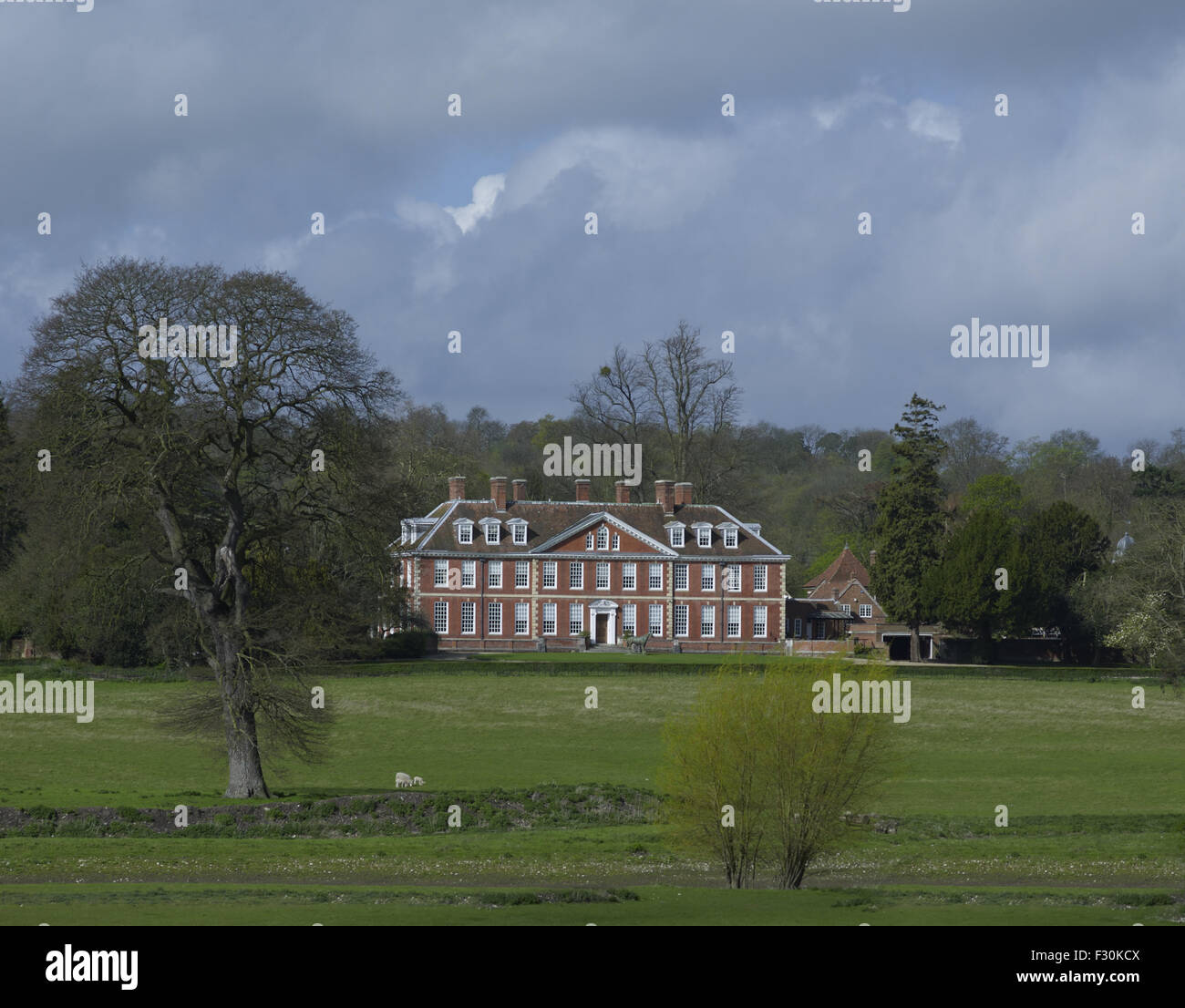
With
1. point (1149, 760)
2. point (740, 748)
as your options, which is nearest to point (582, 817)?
point (740, 748)

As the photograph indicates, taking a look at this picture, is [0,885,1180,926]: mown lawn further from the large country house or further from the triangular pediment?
the triangular pediment

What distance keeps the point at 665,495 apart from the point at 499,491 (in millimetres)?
10714

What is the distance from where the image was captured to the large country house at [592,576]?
79.1 metres

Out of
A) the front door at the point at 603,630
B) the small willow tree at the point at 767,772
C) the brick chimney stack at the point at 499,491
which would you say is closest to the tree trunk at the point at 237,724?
the small willow tree at the point at 767,772

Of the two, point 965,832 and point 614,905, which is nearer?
point 614,905

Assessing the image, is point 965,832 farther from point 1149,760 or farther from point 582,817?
point 1149,760

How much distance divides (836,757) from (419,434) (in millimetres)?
74271

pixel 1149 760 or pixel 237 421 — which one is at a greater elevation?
pixel 237 421

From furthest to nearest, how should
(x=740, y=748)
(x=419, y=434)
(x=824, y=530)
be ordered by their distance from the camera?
(x=824, y=530), (x=419, y=434), (x=740, y=748)

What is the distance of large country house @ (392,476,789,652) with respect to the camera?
79.1 m

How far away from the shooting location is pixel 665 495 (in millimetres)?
82750

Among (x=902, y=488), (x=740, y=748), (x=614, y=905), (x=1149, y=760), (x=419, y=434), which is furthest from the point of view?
(x=419, y=434)
